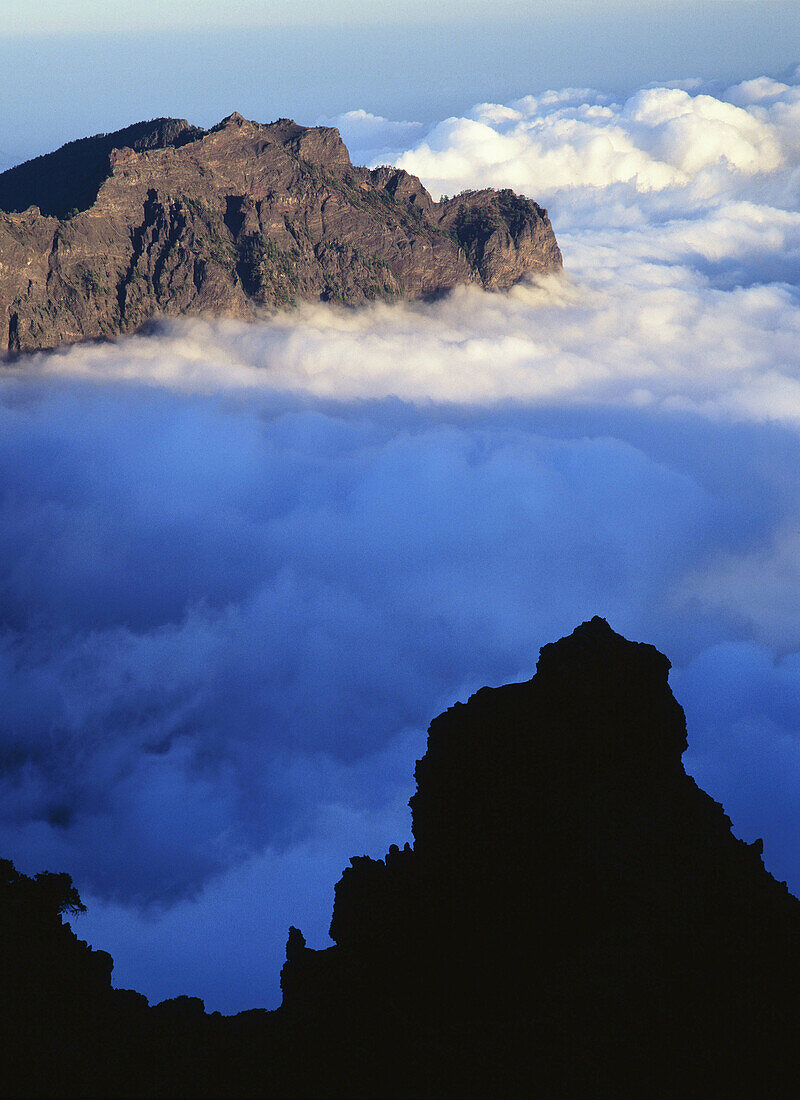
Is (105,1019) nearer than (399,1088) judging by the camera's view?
No

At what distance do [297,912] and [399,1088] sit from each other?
113 meters

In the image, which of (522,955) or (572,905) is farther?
(522,955)

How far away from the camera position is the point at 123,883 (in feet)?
446

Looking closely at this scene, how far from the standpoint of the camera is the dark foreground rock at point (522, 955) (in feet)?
78.9

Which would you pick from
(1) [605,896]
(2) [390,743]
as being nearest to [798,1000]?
(1) [605,896]

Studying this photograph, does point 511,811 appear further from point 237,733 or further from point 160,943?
point 237,733

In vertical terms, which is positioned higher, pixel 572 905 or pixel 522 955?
pixel 572 905

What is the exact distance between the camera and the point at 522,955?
28375mm

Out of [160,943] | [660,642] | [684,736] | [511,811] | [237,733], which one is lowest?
[160,943]

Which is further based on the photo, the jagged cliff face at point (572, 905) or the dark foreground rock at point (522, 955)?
the jagged cliff face at point (572, 905)

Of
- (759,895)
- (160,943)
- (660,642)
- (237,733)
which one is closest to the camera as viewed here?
(759,895)

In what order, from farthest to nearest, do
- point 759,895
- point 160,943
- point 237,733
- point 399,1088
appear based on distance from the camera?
point 237,733
point 160,943
point 759,895
point 399,1088

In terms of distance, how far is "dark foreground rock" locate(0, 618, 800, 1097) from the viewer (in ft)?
78.9

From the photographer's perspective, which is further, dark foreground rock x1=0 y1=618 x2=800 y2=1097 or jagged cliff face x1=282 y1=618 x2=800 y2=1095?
jagged cliff face x1=282 y1=618 x2=800 y2=1095
